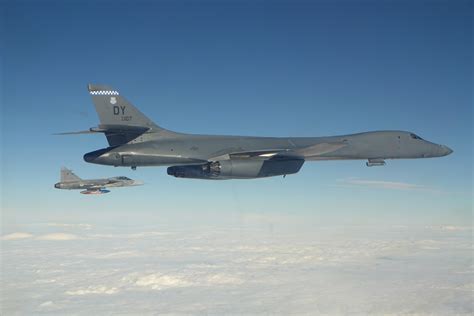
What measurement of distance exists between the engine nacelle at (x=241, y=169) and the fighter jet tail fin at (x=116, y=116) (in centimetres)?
294

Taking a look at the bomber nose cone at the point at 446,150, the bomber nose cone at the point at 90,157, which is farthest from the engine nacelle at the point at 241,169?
the bomber nose cone at the point at 446,150

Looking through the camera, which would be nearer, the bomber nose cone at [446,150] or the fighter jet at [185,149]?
the fighter jet at [185,149]

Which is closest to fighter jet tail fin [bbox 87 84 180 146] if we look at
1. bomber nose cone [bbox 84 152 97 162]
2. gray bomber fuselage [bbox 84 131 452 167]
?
gray bomber fuselage [bbox 84 131 452 167]

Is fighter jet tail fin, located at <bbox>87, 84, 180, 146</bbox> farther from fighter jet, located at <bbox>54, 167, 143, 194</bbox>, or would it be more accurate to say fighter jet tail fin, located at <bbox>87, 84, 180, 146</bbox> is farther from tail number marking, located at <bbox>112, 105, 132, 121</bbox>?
fighter jet, located at <bbox>54, 167, 143, 194</bbox>

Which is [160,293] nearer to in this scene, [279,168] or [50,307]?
[50,307]

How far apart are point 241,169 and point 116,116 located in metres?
5.99

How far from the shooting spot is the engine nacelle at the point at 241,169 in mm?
17484

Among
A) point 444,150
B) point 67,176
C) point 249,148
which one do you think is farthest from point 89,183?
point 444,150

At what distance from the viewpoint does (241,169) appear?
1753 centimetres

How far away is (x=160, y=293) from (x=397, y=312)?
42323mm

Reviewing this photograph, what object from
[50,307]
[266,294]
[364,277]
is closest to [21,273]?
[50,307]

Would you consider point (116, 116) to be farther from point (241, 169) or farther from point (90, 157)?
point (241, 169)

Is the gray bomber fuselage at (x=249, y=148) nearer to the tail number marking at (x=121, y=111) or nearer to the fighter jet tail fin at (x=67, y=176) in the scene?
the tail number marking at (x=121, y=111)

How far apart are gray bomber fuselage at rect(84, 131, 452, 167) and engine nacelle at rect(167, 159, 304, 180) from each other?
559 millimetres
